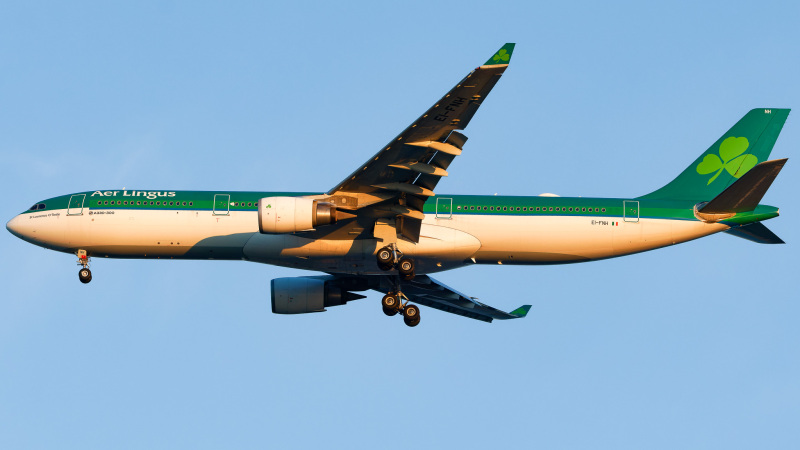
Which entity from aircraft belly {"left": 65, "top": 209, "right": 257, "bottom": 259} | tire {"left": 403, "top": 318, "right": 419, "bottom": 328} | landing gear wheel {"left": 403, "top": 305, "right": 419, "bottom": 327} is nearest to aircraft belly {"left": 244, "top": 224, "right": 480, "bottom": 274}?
aircraft belly {"left": 65, "top": 209, "right": 257, "bottom": 259}

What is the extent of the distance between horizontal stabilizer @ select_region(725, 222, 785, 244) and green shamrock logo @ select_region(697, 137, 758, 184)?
11.2 ft

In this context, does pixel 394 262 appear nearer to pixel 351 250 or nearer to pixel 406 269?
pixel 406 269

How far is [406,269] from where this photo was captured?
1684 inches

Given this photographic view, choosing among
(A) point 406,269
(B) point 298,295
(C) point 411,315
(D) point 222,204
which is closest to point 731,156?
(C) point 411,315

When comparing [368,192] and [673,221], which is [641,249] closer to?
[673,221]

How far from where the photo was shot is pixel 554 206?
45250mm

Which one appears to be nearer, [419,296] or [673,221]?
[673,221]

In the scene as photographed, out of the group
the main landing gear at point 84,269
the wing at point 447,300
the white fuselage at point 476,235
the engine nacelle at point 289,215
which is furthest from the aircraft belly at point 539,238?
the main landing gear at point 84,269

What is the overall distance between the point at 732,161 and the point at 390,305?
1614 centimetres

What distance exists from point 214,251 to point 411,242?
26.7 feet

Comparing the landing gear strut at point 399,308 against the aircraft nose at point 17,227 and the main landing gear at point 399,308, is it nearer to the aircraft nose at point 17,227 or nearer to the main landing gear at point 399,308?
the main landing gear at point 399,308

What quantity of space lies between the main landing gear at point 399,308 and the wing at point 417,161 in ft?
11.2

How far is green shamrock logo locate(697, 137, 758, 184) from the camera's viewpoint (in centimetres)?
4766

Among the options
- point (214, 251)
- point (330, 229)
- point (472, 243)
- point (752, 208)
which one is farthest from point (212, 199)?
point (752, 208)
